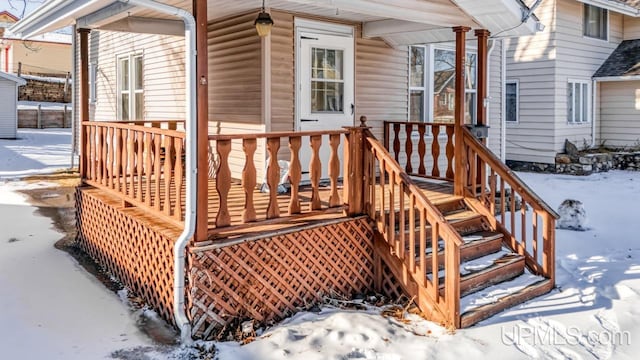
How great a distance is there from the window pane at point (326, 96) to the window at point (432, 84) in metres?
1.57

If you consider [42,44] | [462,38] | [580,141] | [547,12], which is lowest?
[580,141]

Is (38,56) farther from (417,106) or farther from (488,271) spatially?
(488,271)

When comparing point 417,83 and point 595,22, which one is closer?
point 417,83

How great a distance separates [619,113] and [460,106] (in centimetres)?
1013

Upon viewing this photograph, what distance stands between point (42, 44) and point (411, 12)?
32313 millimetres

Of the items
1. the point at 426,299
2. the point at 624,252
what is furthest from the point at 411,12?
the point at 624,252

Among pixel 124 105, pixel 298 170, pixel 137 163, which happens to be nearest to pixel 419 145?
pixel 298 170

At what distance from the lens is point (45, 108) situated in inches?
1013

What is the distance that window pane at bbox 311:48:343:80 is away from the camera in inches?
281

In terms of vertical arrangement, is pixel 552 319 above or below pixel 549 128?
below

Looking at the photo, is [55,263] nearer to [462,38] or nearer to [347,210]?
[347,210]

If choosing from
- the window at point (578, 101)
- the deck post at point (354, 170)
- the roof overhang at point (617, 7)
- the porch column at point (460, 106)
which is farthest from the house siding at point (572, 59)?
the deck post at point (354, 170)

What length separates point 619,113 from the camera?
14367 mm

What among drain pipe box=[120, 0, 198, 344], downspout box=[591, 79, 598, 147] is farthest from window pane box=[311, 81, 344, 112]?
downspout box=[591, 79, 598, 147]
